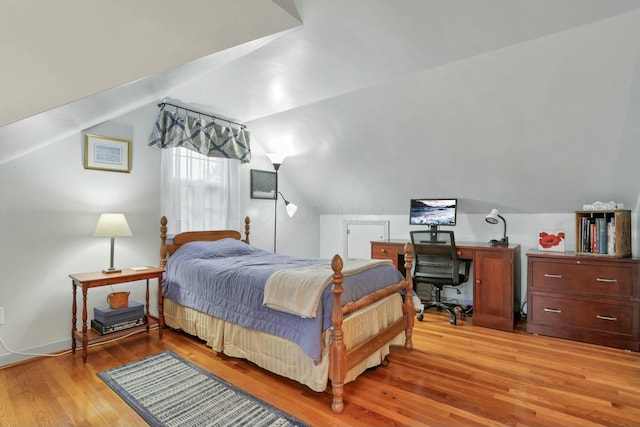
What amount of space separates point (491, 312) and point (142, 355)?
3254mm

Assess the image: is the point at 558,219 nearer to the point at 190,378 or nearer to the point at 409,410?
the point at 409,410

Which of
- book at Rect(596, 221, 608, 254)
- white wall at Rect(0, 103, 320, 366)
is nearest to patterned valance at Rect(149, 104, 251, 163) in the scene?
white wall at Rect(0, 103, 320, 366)

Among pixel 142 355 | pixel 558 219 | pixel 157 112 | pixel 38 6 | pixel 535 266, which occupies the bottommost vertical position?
pixel 142 355

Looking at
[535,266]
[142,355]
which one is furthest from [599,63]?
[142,355]

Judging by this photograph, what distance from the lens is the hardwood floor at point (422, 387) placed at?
5.99ft

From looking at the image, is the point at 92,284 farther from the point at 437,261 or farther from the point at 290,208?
the point at 437,261

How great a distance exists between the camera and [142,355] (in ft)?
8.62

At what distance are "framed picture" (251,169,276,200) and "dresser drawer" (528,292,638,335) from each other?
3257 millimetres

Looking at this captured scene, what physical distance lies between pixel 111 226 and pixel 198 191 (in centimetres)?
114

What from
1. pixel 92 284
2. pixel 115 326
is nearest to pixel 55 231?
pixel 92 284

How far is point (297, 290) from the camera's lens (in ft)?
6.86

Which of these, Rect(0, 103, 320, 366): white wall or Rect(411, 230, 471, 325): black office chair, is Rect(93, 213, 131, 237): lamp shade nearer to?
Rect(0, 103, 320, 366): white wall

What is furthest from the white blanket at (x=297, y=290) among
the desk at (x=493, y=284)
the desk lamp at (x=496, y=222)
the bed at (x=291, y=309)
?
the desk lamp at (x=496, y=222)

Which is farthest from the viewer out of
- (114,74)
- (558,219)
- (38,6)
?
(558,219)
